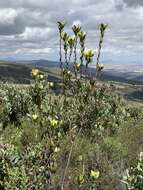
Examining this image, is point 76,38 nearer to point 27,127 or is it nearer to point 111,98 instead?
point 27,127

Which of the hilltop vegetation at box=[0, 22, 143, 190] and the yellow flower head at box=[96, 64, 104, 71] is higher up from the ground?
the yellow flower head at box=[96, 64, 104, 71]

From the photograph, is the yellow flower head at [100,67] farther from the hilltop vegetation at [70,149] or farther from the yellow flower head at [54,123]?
the yellow flower head at [54,123]

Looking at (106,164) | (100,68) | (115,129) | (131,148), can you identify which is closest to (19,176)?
(100,68)

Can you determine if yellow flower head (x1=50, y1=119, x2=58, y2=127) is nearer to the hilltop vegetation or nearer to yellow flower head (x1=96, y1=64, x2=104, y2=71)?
the hilltop vegetation

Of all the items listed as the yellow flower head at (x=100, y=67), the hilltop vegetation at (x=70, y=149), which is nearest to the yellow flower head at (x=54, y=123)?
the hilltop vegetation at (x=70, y=149)

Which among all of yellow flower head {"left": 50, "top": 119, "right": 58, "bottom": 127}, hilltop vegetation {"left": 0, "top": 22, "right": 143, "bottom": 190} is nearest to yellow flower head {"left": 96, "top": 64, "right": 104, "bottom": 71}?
hilltop vegetation {"left": 0, "top": 22, "right": 143, "bottom": 190}

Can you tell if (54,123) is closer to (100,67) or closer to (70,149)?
(100,67)

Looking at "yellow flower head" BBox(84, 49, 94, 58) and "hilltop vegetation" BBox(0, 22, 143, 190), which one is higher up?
"yellow flower head" BBox(84, 49, 94, 58)

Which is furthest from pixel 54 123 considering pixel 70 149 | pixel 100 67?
pixel 70 149

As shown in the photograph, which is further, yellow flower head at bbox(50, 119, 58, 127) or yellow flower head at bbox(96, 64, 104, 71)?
yellow flower head at bbox(96, 64, 104, 71)

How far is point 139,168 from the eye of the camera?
546 cm

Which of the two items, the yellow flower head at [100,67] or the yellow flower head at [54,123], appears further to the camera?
the yellow flower head at [100,67]

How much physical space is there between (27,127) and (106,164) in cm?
462

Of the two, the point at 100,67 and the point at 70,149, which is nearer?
the point at 100,67
